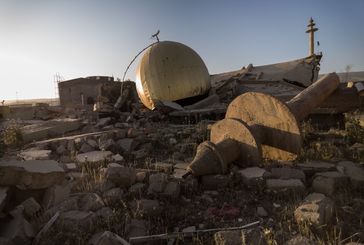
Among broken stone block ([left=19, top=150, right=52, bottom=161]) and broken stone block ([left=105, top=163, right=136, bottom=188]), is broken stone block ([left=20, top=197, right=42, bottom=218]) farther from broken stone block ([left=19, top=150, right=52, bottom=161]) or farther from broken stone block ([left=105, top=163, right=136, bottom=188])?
broken stone block ([left=19, top=150, right=52, bottom=161])

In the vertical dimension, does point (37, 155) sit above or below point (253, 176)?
above

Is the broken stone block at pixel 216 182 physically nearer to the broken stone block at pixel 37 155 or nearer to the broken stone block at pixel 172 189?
the broken stone block at pixel 172 189

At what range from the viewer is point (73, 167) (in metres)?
5.67

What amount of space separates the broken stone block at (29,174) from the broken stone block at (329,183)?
11.8ft

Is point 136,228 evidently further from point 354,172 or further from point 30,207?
point 354,172

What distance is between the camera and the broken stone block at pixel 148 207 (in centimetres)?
384

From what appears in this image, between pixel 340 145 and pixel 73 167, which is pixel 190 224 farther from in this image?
pixel 340 145

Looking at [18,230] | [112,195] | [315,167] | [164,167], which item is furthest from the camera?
[164,167]

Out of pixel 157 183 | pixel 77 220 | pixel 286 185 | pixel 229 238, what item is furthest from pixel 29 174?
pixel 286 185

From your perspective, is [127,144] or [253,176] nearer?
[253,176]

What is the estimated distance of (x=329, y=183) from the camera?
446 centimetres

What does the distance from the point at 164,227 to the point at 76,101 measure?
26.7 m

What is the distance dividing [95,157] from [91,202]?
8.64 ft

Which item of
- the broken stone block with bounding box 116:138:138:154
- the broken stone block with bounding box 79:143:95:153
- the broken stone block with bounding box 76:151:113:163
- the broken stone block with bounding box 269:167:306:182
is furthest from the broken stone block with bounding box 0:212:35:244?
the broken stone block with bounding box 79:143:95:153
